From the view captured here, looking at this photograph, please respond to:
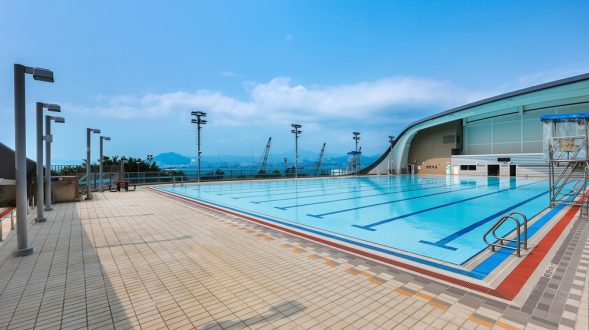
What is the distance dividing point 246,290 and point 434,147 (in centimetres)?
3839

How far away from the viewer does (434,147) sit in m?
36.8

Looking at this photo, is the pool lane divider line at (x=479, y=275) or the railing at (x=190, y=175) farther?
the railing at (x=190, y=175)

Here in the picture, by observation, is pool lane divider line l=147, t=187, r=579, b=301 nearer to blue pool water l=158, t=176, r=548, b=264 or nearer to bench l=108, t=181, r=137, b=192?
blue pool water l=158, t=176, r=548, b=264

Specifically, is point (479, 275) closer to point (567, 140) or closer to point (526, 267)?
point (526, 267)

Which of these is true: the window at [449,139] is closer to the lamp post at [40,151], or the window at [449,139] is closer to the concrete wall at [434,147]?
the concrete wall at [434,147]

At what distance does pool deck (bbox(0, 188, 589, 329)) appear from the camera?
8.93 ft

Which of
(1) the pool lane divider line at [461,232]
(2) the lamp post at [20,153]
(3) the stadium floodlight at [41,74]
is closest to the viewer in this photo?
(2) the lamp post at [20,153]

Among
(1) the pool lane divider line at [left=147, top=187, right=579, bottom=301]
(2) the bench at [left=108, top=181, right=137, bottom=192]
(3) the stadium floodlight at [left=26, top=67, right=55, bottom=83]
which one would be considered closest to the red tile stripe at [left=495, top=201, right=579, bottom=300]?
(1) the pool lane divider line at [left=147, top=187, right=579, bottom=301]

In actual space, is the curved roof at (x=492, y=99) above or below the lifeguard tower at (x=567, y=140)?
above

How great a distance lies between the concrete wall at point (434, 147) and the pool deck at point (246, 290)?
3228 centimetres

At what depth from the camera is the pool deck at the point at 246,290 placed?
8.93ft

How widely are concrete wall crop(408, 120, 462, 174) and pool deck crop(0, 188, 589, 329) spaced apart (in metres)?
32.3

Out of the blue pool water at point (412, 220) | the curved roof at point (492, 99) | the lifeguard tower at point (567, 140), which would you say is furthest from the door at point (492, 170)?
the lifeguard tower at point (567, 140)

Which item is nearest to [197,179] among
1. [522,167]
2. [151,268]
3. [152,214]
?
[152,214]
